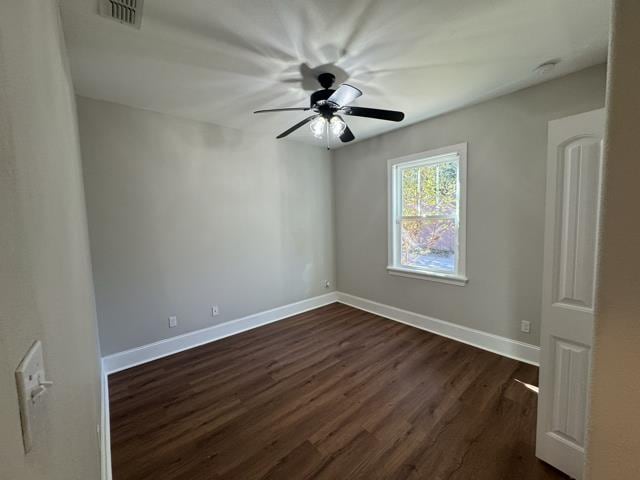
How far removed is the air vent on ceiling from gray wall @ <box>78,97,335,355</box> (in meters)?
1.30

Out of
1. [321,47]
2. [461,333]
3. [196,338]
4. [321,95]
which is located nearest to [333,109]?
[321,95]

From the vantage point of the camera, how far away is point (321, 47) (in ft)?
6.20

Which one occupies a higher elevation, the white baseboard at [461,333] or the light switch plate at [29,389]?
the light switch plate at [29,389]

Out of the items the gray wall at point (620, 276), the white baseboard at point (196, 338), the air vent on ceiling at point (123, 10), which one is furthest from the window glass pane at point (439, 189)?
the air vent on ceiling at point (123, 10)

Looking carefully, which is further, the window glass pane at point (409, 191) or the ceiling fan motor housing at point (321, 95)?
the window glass pane at point (409, 191)

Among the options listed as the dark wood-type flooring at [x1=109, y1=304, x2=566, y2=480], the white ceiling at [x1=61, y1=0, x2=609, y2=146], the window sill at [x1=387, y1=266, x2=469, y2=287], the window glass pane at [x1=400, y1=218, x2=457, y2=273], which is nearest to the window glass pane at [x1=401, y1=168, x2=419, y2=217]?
the window glass pane at [x1=400, y1=218, x2=457, y2=273]

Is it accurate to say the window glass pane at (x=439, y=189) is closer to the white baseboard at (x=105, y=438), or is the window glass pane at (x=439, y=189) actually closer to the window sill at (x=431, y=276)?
the window sill at (x=431, y=276)

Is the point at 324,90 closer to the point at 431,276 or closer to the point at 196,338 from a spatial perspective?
the point at 431,276

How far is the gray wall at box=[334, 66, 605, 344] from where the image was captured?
2463 millimetres

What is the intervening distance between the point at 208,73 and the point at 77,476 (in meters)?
2.47

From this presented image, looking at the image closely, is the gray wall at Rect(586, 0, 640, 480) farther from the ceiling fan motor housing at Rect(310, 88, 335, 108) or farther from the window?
the window

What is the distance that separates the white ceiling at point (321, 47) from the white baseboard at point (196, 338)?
253 cm

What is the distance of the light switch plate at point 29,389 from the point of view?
14.7 inches

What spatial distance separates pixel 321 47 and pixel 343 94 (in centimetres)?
34
